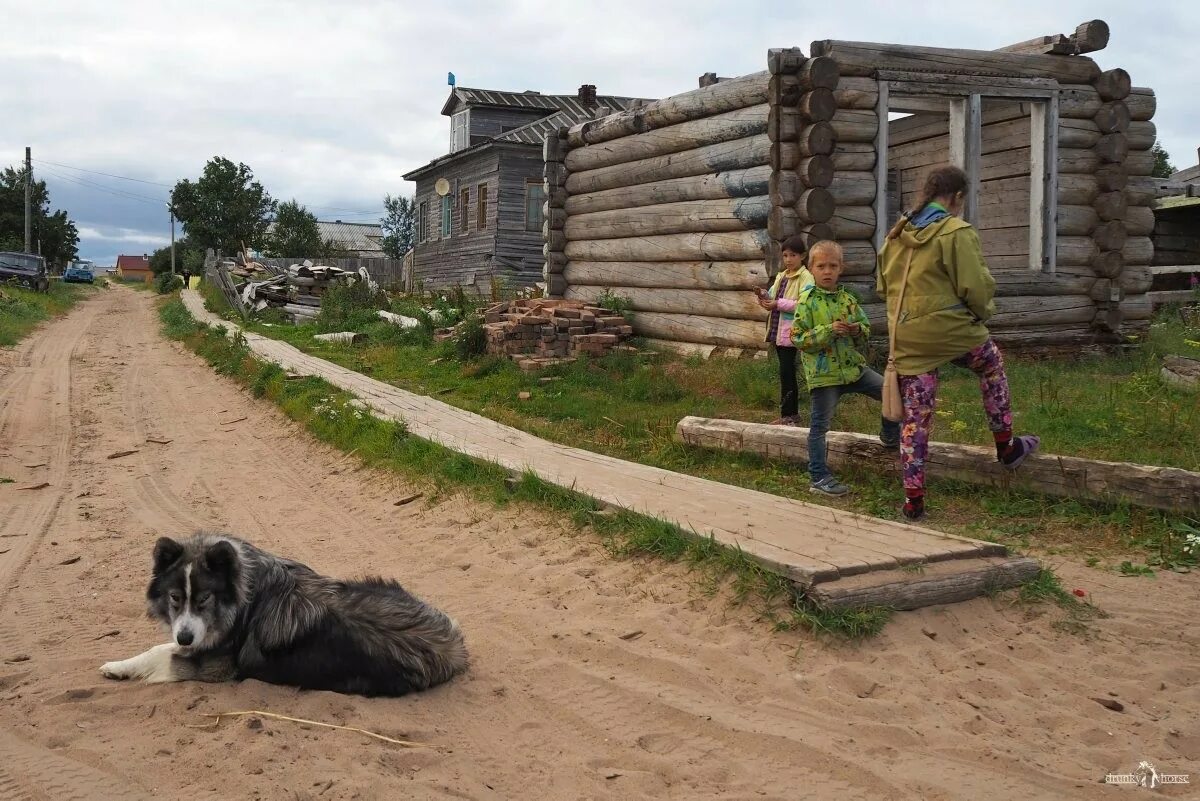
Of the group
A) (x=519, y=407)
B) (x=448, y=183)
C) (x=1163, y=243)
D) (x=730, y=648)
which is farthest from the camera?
(x=448, y=183)

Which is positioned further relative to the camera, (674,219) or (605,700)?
(674,219)

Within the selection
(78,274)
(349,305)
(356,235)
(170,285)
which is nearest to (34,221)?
(78,274)

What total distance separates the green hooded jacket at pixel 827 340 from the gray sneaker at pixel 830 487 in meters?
0.68

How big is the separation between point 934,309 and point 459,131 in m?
34.1

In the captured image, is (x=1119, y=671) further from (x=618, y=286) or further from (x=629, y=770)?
(x=618, y=286)

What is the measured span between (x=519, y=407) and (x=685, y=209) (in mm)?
3957

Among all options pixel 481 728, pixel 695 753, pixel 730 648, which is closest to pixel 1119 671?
pixel 730 648

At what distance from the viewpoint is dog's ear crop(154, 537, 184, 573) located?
13.7ft

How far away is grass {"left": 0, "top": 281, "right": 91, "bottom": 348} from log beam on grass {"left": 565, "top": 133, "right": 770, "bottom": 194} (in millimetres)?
13062

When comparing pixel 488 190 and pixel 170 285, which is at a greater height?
pixel 488 190

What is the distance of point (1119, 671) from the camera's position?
4387 mm

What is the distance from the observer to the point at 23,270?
37.6m

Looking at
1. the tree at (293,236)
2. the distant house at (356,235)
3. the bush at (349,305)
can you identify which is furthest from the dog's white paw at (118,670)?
the distant house at (356,235)

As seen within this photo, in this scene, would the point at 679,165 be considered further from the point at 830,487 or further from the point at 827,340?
the point at 830,487
